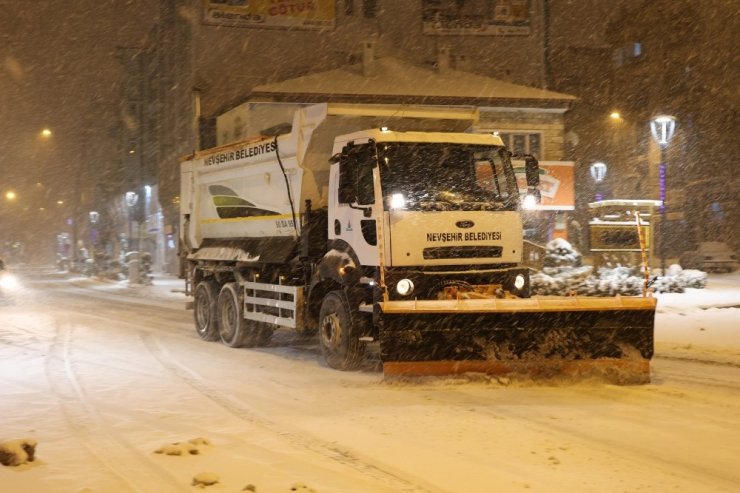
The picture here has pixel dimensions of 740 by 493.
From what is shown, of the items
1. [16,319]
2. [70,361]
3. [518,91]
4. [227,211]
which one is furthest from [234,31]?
[70,361]

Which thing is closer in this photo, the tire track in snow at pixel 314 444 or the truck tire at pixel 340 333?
the tire track in snow at pixel 314 444

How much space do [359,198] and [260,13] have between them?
28.3m

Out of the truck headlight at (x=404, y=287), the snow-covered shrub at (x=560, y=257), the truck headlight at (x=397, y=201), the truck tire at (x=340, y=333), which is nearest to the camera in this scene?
the truck headlight at (x=404, y=287)

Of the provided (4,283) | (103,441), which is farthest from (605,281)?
(4,283)

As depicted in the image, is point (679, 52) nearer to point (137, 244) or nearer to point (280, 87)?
point (280, 87)

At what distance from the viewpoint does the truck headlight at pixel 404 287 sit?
1023 cm

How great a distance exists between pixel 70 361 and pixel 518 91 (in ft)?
78.6

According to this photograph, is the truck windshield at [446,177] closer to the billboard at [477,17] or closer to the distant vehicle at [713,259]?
the distant vehicle at [713,259]

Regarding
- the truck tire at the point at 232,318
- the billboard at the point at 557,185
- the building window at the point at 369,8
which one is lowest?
the truck tire at the point at 232,318

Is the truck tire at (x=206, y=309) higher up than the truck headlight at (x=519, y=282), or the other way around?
the truck headlight at (x=519, y=282)

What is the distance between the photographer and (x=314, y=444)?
277 inches

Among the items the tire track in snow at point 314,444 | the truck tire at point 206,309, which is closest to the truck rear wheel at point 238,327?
the truck tire at point 206,309

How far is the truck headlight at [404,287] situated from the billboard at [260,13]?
28.9 metres

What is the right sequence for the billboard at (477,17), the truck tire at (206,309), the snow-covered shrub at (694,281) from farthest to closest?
the billboard at (477,17)
the snow-covered shrub at (694,281)
the truck tire at (206,309)
